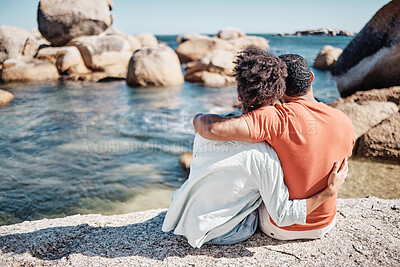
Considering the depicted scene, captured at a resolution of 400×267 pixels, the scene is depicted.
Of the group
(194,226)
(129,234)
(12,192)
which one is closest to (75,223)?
(129,234)

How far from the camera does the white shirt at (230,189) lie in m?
1.76

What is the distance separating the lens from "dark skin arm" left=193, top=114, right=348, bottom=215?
1671 mm

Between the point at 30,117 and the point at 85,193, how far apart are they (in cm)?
494

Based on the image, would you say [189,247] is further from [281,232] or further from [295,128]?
[295,128]

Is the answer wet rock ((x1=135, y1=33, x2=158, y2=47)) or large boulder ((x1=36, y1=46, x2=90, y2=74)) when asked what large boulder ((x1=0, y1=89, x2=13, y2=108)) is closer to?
large boulder ((x1=36, y1=46, x2=90, y2=74))

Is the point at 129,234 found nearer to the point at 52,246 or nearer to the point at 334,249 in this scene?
the point at 52,246

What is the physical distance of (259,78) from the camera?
167cm

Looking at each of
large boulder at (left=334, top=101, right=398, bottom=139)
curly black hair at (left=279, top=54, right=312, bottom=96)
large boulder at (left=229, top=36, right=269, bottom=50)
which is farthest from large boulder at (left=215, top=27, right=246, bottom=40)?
curly black hair at (left=279, top=54, right=312, bottom=96)

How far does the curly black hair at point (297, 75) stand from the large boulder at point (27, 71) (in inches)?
536

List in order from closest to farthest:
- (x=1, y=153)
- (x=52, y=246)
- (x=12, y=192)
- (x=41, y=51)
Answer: (x=52, y=246) < (x=12, y=192) < (x=1, y=153) < (x=41, y=51)

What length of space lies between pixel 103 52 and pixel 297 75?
14201 millimetres

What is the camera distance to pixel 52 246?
7.42 ft

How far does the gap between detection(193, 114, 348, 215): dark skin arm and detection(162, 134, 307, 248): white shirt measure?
0.07 metres

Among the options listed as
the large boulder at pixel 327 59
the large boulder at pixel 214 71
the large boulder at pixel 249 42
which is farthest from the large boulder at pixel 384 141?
the large boulder at pixel 249 42
